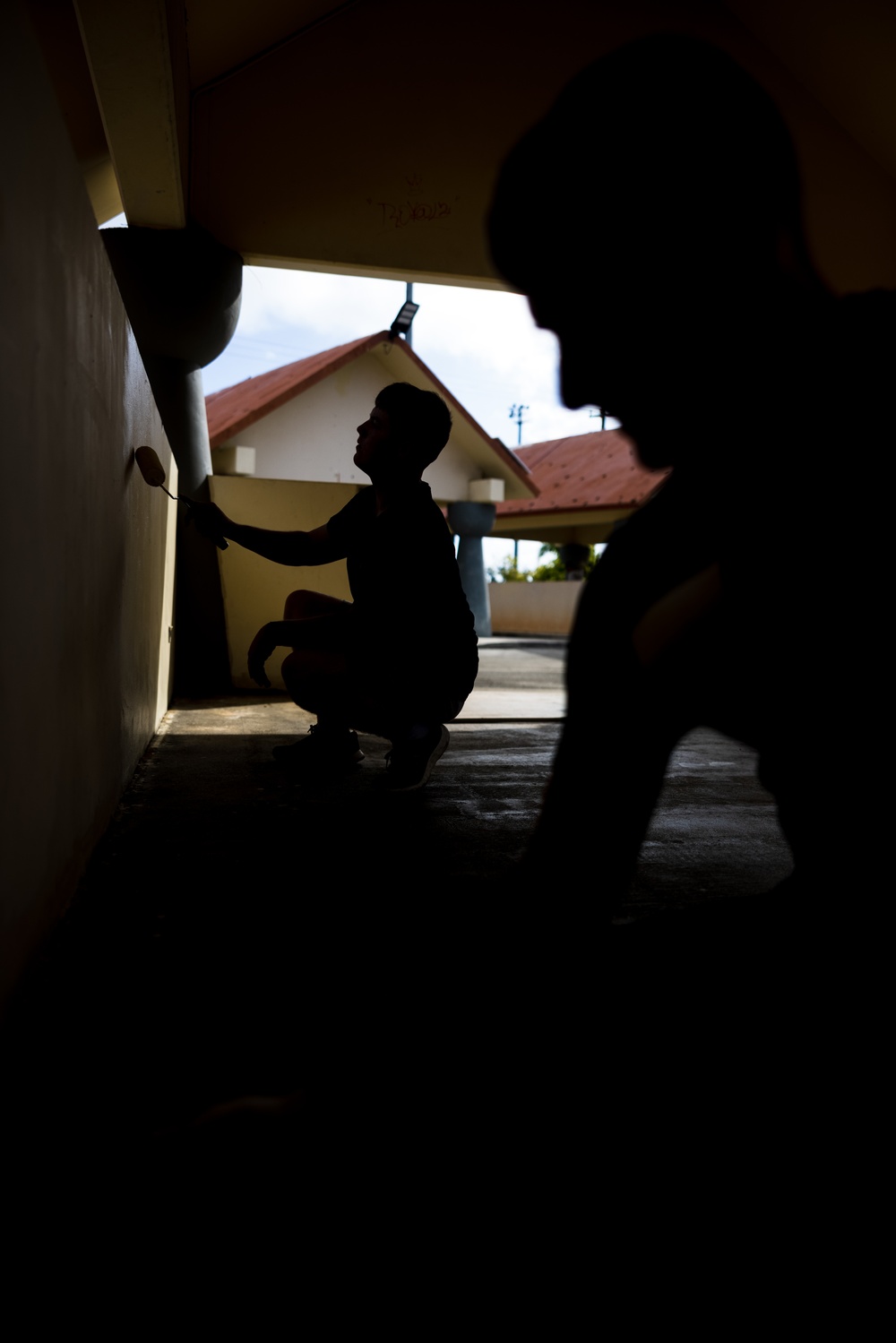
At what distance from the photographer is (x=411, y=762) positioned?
2.65 meters

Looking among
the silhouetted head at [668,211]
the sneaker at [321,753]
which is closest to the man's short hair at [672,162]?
the silhouetted head at [668,211]

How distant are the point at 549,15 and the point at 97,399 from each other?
211 inches

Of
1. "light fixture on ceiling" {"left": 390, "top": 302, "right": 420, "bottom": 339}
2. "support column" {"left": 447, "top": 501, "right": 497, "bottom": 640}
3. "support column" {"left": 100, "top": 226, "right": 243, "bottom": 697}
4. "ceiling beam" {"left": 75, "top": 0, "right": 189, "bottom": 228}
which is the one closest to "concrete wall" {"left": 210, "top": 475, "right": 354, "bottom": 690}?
"support column" {"left": 100, "top": 226, "right": 243, "bottom": 697}

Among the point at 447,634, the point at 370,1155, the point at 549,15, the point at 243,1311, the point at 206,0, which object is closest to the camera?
the point at 243,1311

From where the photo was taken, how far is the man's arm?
2.54m

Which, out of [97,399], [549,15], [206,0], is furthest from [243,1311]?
[549,15]

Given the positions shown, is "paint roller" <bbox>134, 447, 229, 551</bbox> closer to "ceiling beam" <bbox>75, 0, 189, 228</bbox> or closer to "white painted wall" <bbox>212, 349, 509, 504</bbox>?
"ceiling beam" <bbox>75, 0, 189, 228</bbox>

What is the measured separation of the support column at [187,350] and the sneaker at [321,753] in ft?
7.84

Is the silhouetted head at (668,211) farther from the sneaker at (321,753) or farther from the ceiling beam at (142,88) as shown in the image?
the ceiling beam at (142,88)

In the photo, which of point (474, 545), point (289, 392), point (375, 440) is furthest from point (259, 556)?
point (474, 545)

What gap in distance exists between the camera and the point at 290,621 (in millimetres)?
2822

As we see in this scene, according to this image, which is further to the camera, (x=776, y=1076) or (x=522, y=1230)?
(x=776, y=1076)

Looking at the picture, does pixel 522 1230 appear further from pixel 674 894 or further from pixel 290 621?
pixel 290 621

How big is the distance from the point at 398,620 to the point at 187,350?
3474mm
